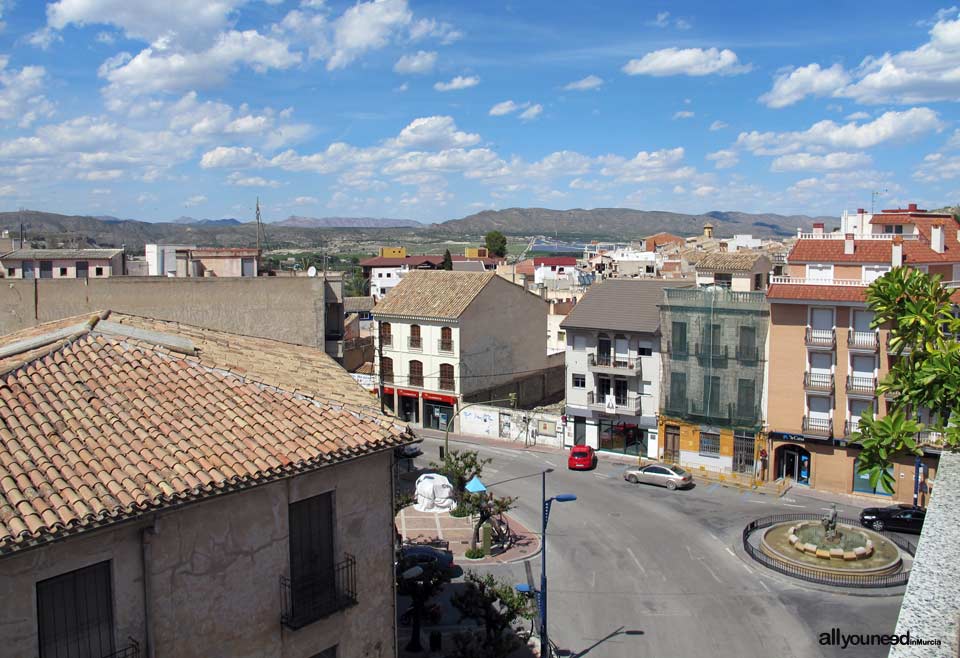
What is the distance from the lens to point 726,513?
3828 centimetres

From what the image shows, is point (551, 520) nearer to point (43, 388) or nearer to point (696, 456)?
point (696, 456)

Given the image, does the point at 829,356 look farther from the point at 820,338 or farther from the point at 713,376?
the point at 713,376

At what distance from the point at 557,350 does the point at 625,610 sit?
4126 centimetres

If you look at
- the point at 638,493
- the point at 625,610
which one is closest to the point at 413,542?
the point at 625,610

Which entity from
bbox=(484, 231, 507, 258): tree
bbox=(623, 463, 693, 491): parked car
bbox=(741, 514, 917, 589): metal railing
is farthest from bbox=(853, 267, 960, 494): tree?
bbox=(484, 231, 507, 258): tree

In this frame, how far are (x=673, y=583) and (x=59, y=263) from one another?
4815 centimetres

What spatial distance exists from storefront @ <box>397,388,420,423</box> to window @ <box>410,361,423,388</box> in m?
0.76

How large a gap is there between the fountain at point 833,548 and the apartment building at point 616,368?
14.2 metres

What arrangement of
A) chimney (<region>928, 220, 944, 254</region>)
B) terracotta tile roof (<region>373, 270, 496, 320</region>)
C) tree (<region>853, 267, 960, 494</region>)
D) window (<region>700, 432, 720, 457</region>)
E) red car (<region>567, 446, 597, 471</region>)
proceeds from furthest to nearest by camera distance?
terracotta tile roof (<region>373, 270, 496, 320</region>)
red car (<region>567, 446, 597, 471</region>)
window (<region>700, 432, 720, 457</region>)
chimney (<region>928, 220, 944, 254</region>)
tree (<region>853, 267, 960, 494</region>)

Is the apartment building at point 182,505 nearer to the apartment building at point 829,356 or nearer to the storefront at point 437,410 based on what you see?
the apartment building at point 829,356

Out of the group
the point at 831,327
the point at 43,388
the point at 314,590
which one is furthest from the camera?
the point at 831,327

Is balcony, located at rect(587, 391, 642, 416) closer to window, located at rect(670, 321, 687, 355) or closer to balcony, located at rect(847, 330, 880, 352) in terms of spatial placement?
window, located at rect(670, 321, 687, 355)

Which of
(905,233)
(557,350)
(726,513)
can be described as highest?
(905,233)

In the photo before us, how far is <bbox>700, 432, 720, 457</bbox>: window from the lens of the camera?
147 feet
